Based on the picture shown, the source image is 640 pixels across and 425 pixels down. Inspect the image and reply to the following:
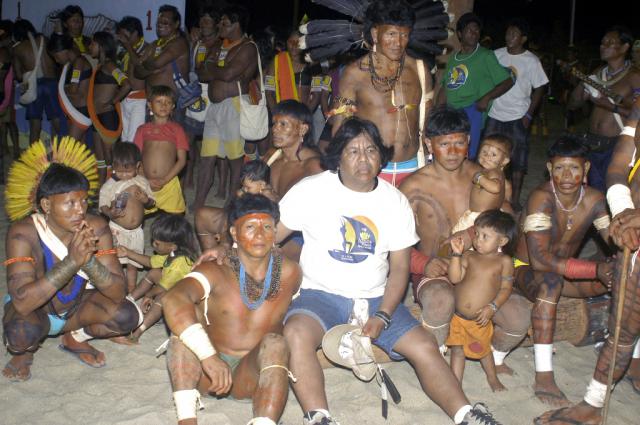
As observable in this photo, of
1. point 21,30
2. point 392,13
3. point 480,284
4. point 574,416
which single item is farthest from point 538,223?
point 21,30

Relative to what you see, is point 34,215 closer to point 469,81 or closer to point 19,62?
point 469,81

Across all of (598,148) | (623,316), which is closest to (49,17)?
(598,148)

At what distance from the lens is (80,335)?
433 centimetres

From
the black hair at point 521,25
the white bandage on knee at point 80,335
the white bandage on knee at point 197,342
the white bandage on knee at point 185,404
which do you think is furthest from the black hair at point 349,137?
the black hair at point 521,25

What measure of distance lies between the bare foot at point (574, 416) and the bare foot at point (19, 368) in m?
2.94

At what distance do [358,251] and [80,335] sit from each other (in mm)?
1845

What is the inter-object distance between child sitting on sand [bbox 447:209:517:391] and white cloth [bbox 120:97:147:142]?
4.67 metres

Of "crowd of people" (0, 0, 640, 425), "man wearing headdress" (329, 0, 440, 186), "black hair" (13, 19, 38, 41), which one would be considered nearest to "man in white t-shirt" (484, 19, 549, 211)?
"crowd of people" (0, 0, 640, 425)

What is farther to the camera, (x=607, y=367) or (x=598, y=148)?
(x=598, y=148)

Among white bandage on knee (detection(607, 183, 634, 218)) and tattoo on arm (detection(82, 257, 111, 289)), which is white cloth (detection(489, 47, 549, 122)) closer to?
white bandage on knee (detection(607, 183, 634, 218))

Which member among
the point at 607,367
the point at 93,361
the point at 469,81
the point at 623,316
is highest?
the point at 469,81

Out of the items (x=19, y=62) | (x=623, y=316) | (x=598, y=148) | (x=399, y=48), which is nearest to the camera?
(x=623, y=316)

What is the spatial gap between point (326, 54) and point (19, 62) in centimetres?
551

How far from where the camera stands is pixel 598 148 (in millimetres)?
6375
